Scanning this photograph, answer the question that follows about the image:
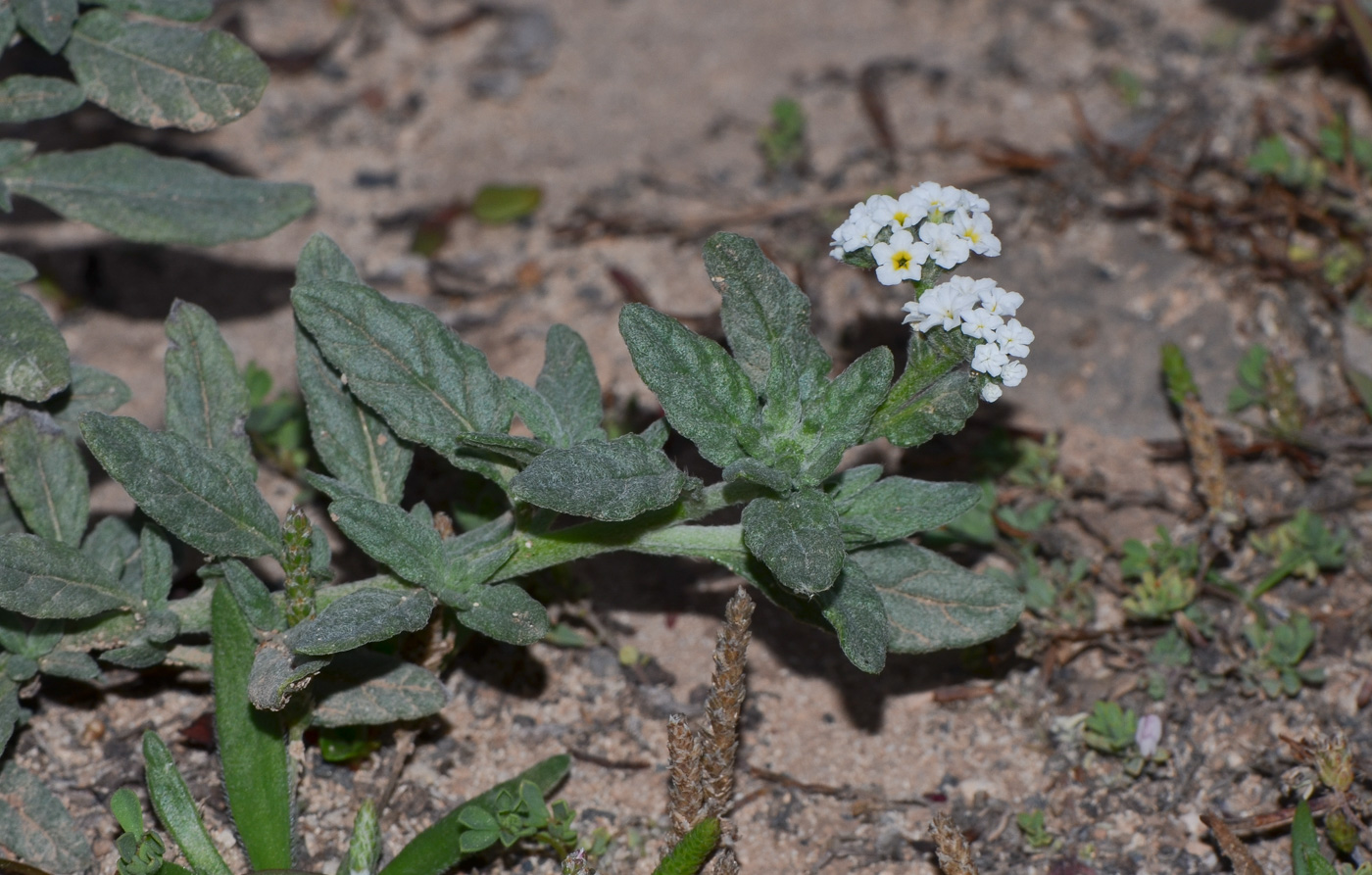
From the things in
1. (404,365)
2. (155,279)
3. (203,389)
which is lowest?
(155,279)

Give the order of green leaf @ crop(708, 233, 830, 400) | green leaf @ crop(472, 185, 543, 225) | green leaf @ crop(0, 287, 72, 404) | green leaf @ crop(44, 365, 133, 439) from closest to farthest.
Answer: green leaf @ crop(708, 233, 830, 400) < green leaf @ crop(0, 287, 72, 404) < green leaf @ crop(44, 365, 133, 439) < green leaf @ crop(472, 185, 543, 225)

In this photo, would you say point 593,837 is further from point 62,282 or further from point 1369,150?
point 1369,150

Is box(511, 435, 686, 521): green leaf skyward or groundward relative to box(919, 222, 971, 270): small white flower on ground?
groundward

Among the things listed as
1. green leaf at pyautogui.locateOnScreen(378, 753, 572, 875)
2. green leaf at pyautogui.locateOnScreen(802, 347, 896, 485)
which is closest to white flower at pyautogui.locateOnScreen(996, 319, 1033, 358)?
green leaf at pyautogui.locateOnScreen(802, 347, 896, 485)

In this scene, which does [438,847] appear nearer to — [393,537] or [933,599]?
[393,537]

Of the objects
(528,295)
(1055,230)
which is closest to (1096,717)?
(1055,230)

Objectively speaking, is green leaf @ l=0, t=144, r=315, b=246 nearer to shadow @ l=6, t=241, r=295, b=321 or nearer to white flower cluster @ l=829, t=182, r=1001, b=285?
shadow @ l=6, t=241, r=295, b=321

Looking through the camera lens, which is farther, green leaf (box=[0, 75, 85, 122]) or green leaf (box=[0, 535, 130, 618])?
green leaf (box=[0, 75, 85, 122])

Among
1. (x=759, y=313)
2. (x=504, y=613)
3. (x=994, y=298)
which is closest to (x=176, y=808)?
(x=504, y=613)
